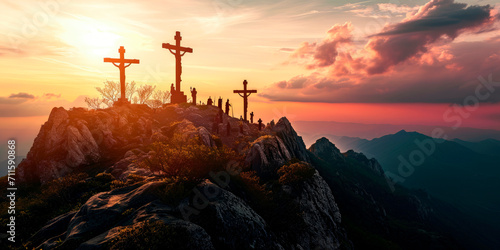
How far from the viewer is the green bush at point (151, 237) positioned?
400 inches

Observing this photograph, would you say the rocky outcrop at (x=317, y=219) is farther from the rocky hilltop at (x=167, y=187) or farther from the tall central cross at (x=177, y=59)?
the tall central cross at (x=177, y=59)

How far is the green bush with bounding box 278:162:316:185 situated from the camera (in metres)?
23.5

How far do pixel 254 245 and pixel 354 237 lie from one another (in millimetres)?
22251

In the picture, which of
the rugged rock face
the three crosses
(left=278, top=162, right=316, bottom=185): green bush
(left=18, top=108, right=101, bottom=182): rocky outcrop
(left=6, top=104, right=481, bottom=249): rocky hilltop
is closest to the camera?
(left=6, top=104, right=481, bottom=249): rocky hilltop

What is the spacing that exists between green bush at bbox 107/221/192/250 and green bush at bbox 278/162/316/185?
45.7ft

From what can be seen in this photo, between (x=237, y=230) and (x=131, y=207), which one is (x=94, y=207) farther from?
(x=237, y=230)

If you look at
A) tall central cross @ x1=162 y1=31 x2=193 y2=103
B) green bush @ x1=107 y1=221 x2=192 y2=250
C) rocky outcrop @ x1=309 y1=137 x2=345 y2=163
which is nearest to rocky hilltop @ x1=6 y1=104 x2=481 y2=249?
green bush @ x1=107 y1=221 x2=192 y2=250

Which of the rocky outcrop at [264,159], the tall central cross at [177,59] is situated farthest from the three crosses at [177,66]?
the rocky outcrop at [264,159]

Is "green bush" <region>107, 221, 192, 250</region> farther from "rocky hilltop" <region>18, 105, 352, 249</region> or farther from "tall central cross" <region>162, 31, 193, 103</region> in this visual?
"tall central cross" <region>162, 31, 193, 103</region>

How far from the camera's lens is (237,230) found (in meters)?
13.1

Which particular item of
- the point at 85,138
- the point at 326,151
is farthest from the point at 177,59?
the point at 326,151

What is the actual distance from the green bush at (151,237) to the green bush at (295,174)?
1392 cm

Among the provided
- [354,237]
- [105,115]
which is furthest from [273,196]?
[105,115]

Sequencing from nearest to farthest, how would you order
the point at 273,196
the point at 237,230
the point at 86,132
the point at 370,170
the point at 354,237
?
1. the point at 237,230
2. the point at 273,196
3. the point at 354,237
4. the point at 86,132
5. the point at 370,170
